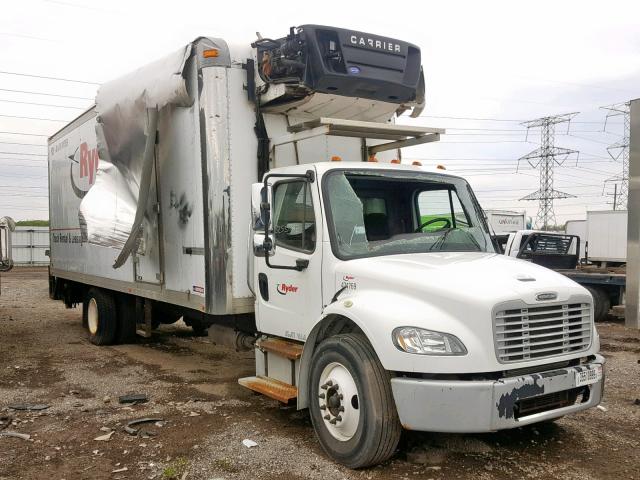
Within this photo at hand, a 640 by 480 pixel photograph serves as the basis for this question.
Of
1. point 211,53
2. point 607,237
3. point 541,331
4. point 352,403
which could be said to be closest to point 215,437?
point 352,403

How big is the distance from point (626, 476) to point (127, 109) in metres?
6.22

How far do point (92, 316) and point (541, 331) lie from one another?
25.6 feet

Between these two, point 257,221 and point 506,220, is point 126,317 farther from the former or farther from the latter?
point 506,220

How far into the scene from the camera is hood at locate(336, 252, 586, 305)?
4.30m

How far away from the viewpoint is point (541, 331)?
4.43 metres

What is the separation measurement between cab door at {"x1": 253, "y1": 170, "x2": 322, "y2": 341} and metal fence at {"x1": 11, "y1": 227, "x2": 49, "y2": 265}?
30.5 meters

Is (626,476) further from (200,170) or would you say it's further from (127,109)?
(127,109)

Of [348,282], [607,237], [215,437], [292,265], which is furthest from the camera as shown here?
[607,237]

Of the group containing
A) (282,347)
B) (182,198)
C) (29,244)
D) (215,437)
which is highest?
(182,198)

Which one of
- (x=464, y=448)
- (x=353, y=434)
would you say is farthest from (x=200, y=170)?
(x=464, y=448)

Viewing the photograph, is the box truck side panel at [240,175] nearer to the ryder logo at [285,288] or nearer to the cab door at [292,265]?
the cab door at [292,265]

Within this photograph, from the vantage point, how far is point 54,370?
809 centimetres

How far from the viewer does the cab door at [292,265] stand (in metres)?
5.23

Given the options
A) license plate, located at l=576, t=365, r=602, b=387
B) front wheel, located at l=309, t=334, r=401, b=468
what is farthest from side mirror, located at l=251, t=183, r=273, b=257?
license plate, located at l=576, t=365, r=602, b=387
